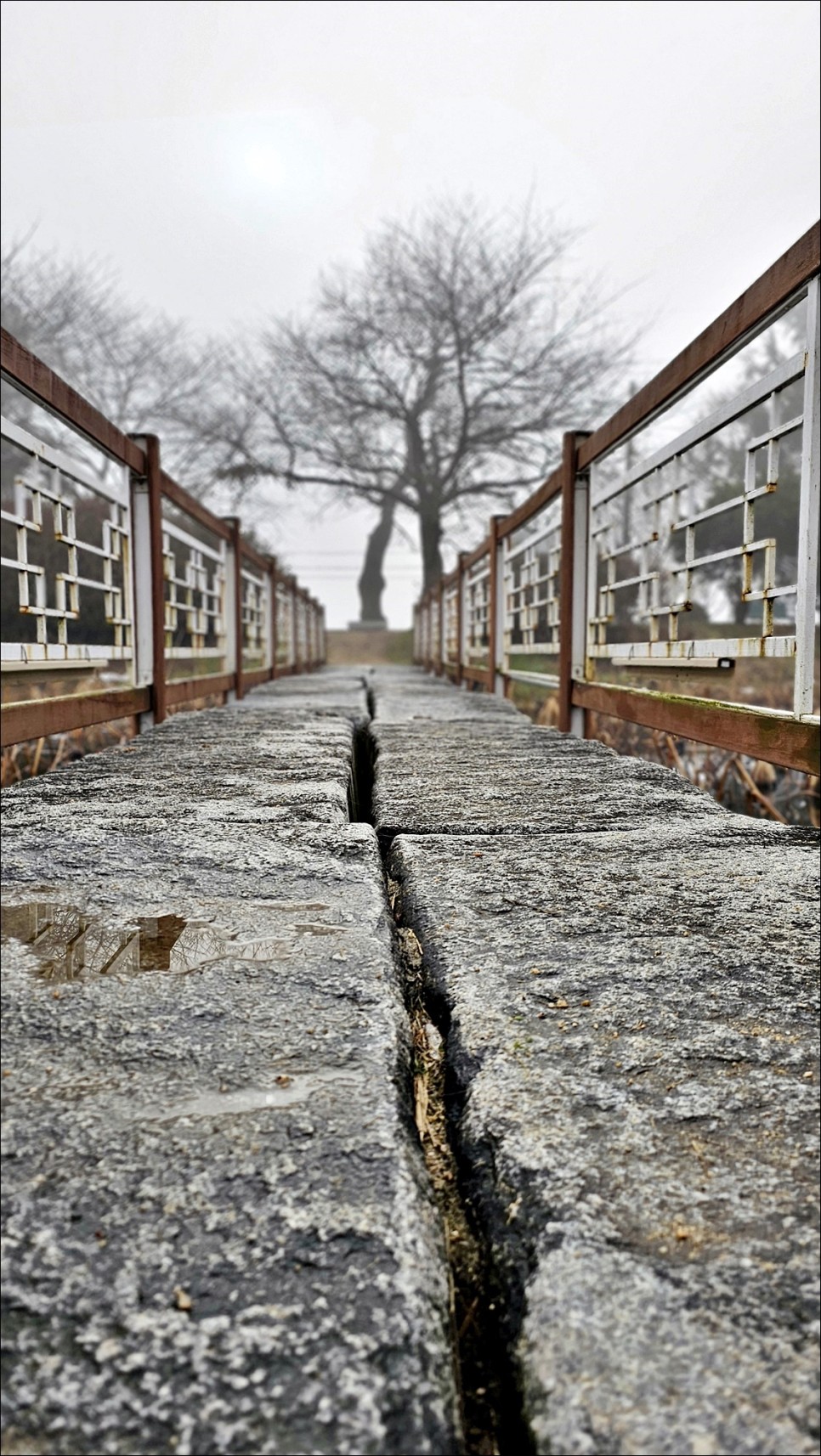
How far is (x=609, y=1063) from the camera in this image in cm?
76

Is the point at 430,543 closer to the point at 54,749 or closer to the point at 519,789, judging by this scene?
the point at 54,749

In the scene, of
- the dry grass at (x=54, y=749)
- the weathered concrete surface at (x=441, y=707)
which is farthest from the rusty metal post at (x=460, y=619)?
the dry grass at (x=54, y=749)

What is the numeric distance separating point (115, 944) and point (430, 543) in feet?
46.6

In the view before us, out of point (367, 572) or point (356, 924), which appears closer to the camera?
point (356, 924)

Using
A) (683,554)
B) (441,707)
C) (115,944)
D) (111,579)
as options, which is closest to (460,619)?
(441,707)

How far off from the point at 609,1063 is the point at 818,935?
357mm

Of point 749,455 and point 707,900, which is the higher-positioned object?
point 749,455

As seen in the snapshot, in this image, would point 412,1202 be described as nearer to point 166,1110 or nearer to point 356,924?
point 166,1110

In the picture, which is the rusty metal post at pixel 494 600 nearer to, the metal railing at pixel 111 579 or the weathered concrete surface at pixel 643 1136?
the metal railing at pixel 111 579

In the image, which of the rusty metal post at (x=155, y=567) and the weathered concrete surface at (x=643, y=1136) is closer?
the weathered concrete surface at (x=643, y=1136)

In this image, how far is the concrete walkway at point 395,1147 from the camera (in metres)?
0.49

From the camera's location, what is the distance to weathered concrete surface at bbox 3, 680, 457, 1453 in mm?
483

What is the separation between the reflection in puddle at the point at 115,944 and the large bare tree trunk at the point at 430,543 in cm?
1366

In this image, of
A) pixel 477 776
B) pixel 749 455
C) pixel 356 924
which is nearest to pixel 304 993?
pixel 356 924
